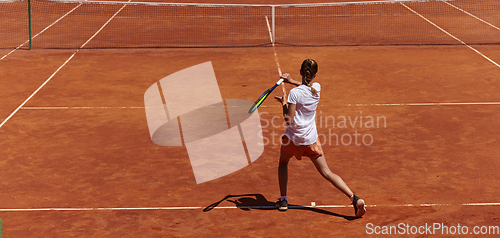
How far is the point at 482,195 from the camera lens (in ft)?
26.1

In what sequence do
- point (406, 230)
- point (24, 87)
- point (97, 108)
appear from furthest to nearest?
point (24, 87) → point (97, 108) → point (406, 230)

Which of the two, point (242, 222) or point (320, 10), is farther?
point (320, 10)

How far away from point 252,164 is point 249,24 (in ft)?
43.0

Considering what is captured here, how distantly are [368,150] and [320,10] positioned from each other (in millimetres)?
15685

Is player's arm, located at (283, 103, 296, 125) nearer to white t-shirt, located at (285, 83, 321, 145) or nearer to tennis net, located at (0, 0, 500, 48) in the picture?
white t-shirt, located at (285, 83, 321, 145)

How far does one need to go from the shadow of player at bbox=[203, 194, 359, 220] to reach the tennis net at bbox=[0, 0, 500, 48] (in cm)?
1090

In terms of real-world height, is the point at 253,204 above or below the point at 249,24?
above

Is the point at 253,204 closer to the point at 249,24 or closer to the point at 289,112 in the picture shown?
the point at 289,112

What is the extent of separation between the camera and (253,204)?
7.82m

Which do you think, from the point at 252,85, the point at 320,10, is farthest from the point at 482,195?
the point at 320,10

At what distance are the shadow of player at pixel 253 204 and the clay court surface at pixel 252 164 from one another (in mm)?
23

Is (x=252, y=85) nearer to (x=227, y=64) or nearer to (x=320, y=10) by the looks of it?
(x=227, y=64)

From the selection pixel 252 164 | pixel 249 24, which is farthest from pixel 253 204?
pixel 249 24

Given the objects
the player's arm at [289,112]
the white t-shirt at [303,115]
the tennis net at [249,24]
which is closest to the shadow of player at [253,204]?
the white t-shirt at [303,115]
